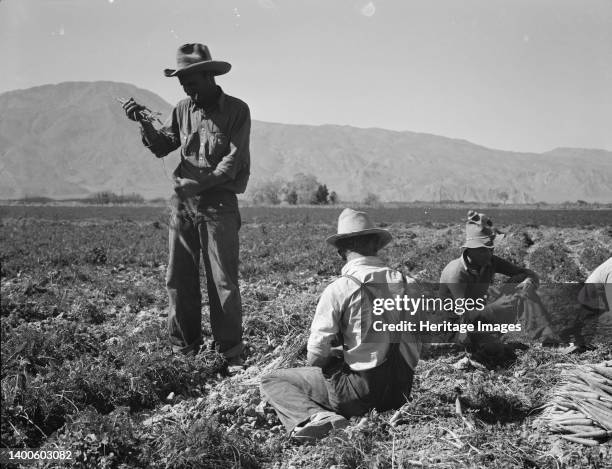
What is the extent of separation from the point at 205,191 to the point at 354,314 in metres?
1.89

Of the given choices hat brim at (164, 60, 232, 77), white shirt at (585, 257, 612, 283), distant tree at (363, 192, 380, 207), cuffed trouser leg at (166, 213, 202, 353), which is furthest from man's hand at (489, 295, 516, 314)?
distant tree at (363, 192, 380, 207)

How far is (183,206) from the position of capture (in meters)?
4.23

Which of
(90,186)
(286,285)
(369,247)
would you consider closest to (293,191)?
(286,285)

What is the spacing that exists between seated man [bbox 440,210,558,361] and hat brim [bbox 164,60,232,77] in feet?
7.93

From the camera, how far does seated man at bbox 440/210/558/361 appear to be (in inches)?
174

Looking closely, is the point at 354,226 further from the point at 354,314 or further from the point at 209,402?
the point at 209,402

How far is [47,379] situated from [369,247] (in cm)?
246

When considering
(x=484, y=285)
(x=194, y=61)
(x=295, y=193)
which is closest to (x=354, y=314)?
(x=484, y=285)

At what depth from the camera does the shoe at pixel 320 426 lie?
9.60 feet

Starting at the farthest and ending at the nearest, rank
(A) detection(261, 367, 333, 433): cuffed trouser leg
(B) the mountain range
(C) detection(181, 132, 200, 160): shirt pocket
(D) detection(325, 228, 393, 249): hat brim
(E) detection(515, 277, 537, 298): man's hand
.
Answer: (B) the mountain range
(E) detection(515, 277, 537, 298): man's hand
(C) detection(181, 132, 200, 160): shirt pocket
(A) detection(261, 367, 333, 433): cuffed trouser leg
(D) detection(325, 228, 393, 249): hat brim

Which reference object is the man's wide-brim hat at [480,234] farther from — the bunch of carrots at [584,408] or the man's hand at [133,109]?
the man's hand at [133,109]

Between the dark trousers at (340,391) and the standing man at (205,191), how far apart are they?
1.12 meters

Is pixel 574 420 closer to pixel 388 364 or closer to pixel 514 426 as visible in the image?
pixel 514 426

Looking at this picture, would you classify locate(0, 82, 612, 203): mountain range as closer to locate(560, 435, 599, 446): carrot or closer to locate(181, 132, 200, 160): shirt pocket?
locate(181, 132, 200, 160): shirt pocket
